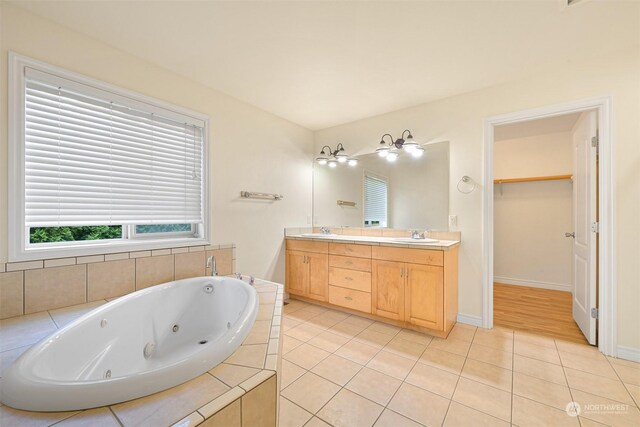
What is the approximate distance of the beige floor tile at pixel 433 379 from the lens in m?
1.57

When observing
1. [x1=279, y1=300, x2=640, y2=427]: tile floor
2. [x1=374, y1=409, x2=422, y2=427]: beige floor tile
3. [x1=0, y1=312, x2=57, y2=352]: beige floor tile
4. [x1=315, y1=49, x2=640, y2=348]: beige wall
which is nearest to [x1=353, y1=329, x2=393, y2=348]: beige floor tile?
[x1=279, y1=300, x2=640, y2=427]: tile floor

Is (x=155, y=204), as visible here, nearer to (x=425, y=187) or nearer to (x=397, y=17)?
(x=397, y=17)

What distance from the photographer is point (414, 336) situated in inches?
89.7

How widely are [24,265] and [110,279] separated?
43 centimetres

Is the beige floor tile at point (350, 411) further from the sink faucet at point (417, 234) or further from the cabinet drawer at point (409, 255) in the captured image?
the sink faucet at point (417, 234)

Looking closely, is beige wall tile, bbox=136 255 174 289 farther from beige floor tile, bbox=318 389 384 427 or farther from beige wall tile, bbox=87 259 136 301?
beige floor tile, bbox=318 389 384 427

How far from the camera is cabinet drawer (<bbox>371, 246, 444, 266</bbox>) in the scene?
7.23ft

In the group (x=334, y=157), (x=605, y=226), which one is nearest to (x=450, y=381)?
(x=605, y=226)

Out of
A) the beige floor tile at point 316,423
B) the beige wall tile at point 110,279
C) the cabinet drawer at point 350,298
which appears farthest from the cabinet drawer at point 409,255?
the beige wall tile at point 110,279

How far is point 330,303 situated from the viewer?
2871 millimetres

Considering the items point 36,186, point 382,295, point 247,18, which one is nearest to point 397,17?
point 247,18

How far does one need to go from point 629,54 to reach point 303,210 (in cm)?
321

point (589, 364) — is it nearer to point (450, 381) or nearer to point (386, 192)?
point (450, 381)

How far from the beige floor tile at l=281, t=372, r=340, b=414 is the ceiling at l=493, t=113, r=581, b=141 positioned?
325 centimetres
